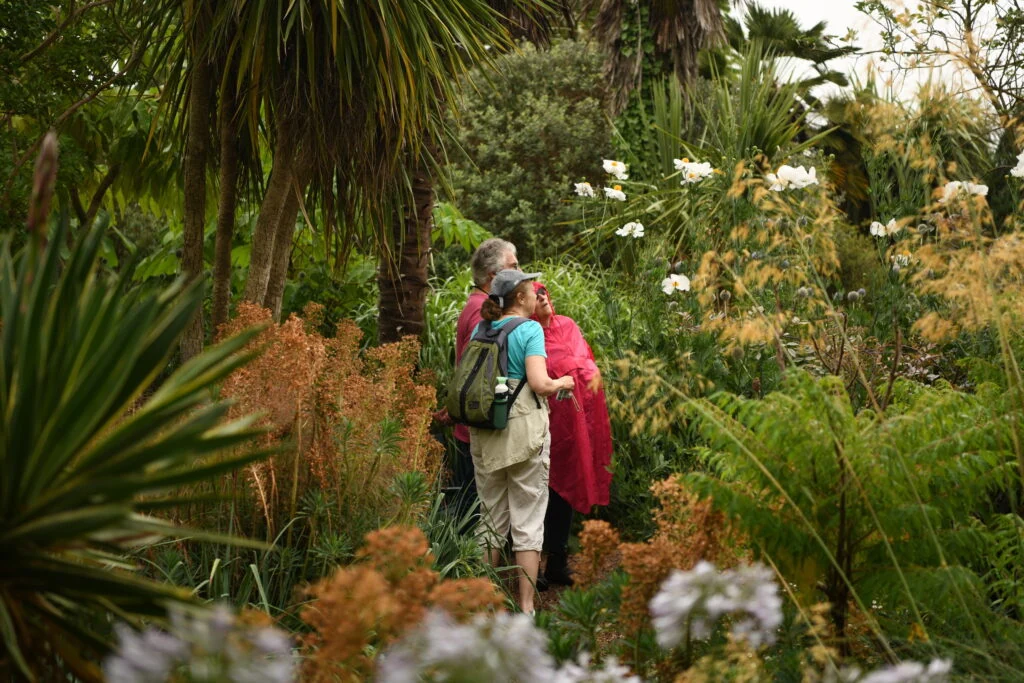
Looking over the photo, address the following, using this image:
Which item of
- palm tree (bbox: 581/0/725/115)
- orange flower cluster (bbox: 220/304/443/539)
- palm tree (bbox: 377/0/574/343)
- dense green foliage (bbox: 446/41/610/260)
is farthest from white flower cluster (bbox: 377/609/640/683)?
dense green foliage (bbox: 446/41/610/260)

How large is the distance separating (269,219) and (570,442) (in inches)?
88.6

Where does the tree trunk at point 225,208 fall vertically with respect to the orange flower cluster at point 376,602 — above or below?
above

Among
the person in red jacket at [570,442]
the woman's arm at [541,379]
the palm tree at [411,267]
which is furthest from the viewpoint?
the palm tree at [411,267]

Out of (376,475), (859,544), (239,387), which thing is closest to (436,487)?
(376,475)

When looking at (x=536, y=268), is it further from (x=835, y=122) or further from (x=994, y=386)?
(x=835, y=122)

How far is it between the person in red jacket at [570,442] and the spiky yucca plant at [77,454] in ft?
10.4

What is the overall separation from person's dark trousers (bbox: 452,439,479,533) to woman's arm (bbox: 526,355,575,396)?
108 cm

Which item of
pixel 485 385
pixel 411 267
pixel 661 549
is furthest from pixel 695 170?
pixel 661 549

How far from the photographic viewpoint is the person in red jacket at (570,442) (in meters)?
5.34

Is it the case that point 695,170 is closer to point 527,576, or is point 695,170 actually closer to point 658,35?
point 527,576

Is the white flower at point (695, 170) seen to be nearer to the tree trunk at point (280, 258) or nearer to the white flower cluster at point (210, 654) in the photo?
the tree trunk at point (280, 258)

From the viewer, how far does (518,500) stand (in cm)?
484

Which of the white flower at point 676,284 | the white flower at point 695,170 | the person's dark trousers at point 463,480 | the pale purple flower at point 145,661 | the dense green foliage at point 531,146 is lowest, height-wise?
the person's dark trousers at point 463,480

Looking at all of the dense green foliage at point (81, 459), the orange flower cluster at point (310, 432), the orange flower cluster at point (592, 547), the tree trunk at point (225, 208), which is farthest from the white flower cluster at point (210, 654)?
the tree trunk at point (225, 208)
